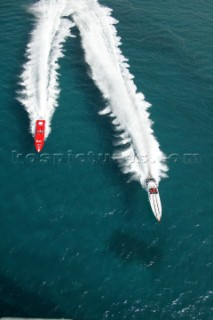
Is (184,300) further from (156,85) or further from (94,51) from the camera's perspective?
(94,51)

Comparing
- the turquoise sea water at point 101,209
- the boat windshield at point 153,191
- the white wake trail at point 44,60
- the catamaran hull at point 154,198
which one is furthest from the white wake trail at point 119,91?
the white wake trail at point 44,60

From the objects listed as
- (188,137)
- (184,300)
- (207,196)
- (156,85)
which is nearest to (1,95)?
(156,85)

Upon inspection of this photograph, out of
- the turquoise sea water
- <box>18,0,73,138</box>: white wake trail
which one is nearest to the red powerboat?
<box>18,0,73,138</box>: white wake trail

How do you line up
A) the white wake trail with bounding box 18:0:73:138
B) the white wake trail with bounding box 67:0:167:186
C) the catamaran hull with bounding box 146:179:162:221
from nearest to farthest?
the catamaran hull with bounding box 146:179:162:221
the white wake trail with bounding box 67:0:167:186
the white wake trail with bounding box 18:0:73:138

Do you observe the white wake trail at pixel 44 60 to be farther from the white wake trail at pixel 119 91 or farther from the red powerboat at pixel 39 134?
the white wake trail at pixel 119 91

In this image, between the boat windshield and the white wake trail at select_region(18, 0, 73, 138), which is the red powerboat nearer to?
the white wake trail at select_region(18, 0, 73, 138)

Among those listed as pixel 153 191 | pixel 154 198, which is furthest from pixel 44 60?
pixel 154 198
